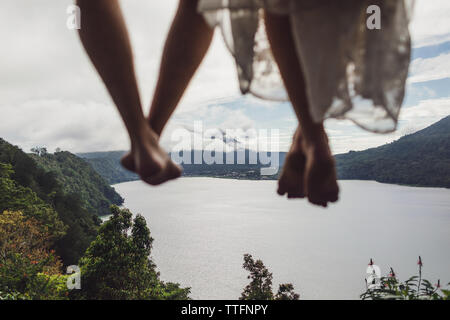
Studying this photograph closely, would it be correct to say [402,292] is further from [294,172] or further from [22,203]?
[22,203]

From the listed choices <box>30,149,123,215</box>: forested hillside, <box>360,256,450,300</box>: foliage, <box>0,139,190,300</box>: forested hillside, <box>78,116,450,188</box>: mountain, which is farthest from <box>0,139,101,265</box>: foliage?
<box>360,256,450,300</box>: foliage

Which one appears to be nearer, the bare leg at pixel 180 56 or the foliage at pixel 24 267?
the bare leg at pixel 180 56

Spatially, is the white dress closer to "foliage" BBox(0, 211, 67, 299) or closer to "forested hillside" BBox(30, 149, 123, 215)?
"foliage" BBox(0, 211, 67, 299)

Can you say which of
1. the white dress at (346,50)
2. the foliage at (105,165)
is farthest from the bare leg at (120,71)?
the foliage at (105,165)

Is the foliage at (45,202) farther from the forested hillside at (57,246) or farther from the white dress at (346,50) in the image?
the white dress at (346,50)

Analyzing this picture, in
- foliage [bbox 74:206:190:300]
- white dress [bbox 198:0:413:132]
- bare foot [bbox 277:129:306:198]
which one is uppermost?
white dress [bbox 198:0:413:132]
